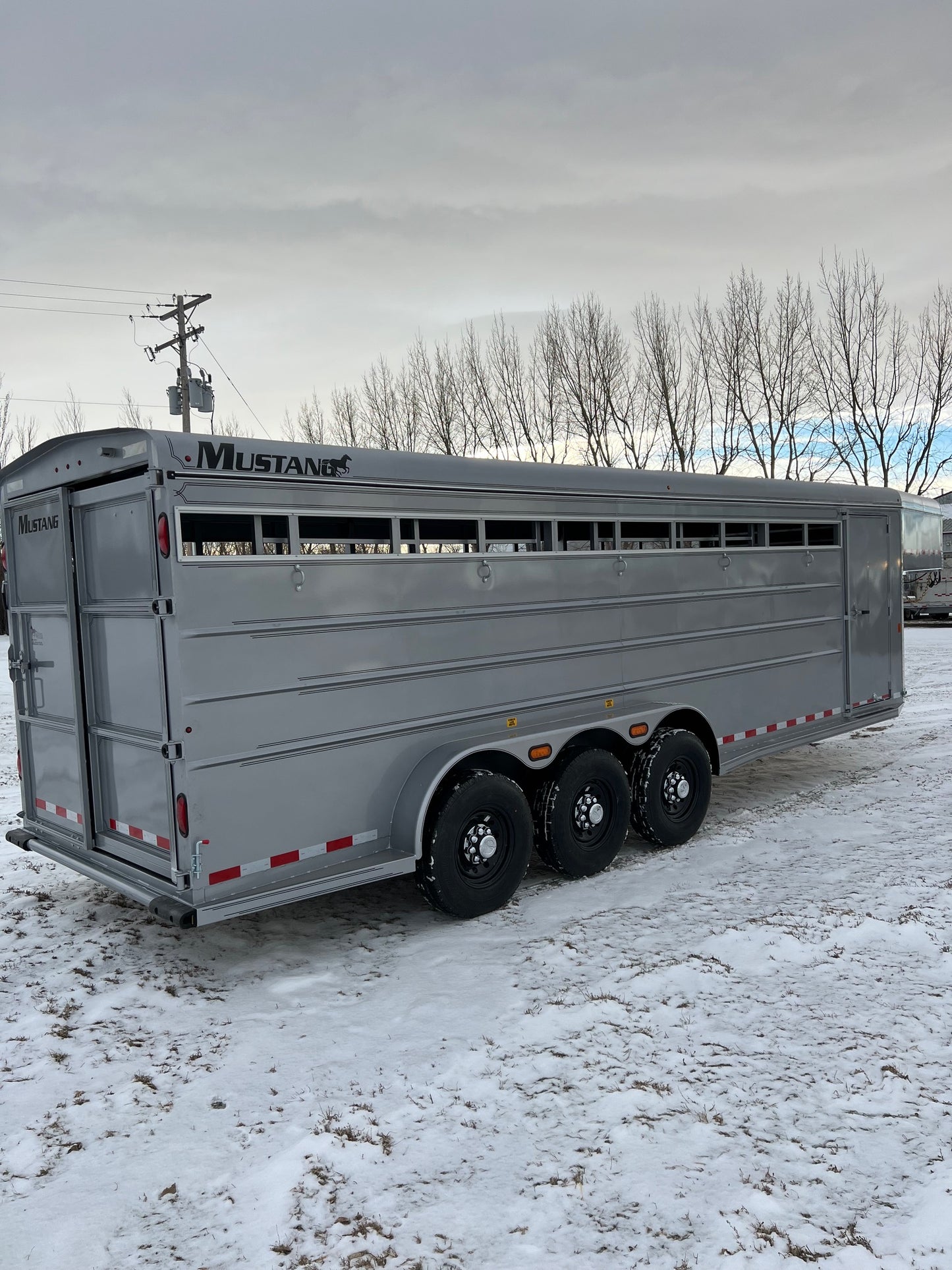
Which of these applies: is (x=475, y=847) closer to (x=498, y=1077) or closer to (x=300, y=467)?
(x=498, y=1077)

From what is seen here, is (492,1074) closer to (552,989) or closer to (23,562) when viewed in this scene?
(552,989)

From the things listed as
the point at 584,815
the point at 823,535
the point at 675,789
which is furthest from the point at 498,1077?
the point at 823,535

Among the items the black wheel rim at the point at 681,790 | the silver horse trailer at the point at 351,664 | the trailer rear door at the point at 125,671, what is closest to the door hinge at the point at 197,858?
the silver horse trailer at the point at 351,664

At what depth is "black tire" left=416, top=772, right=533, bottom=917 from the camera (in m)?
5.00

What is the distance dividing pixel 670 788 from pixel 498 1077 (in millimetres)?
3193

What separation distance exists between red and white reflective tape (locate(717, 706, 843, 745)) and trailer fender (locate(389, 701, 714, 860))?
1.04 meters

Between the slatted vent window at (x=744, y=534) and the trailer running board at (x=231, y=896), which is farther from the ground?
the slatted vent window at (x=744, y=534)

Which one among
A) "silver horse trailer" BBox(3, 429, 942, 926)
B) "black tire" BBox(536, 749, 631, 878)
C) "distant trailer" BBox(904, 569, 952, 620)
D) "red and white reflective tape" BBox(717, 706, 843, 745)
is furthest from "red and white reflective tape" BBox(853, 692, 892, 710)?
"distant trailer" BBox(904, 569, 952, 620)

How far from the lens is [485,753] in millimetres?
5297

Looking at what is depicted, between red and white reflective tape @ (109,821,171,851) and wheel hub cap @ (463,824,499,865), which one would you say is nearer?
red and white reflective tape @ (109,821,171,851)

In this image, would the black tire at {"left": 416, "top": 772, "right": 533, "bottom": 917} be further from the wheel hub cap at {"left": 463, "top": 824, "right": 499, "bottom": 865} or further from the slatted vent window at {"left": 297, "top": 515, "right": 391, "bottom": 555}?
the slatted vent window at {"left": 297, "top": 515, "right": 391, "bottom": 555}

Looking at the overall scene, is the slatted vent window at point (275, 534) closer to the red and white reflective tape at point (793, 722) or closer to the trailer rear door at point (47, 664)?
the trailer rear door at point (47, 664)

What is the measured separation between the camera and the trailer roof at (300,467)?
420 centimetres

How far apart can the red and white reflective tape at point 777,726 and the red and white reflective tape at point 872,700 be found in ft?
0.89
